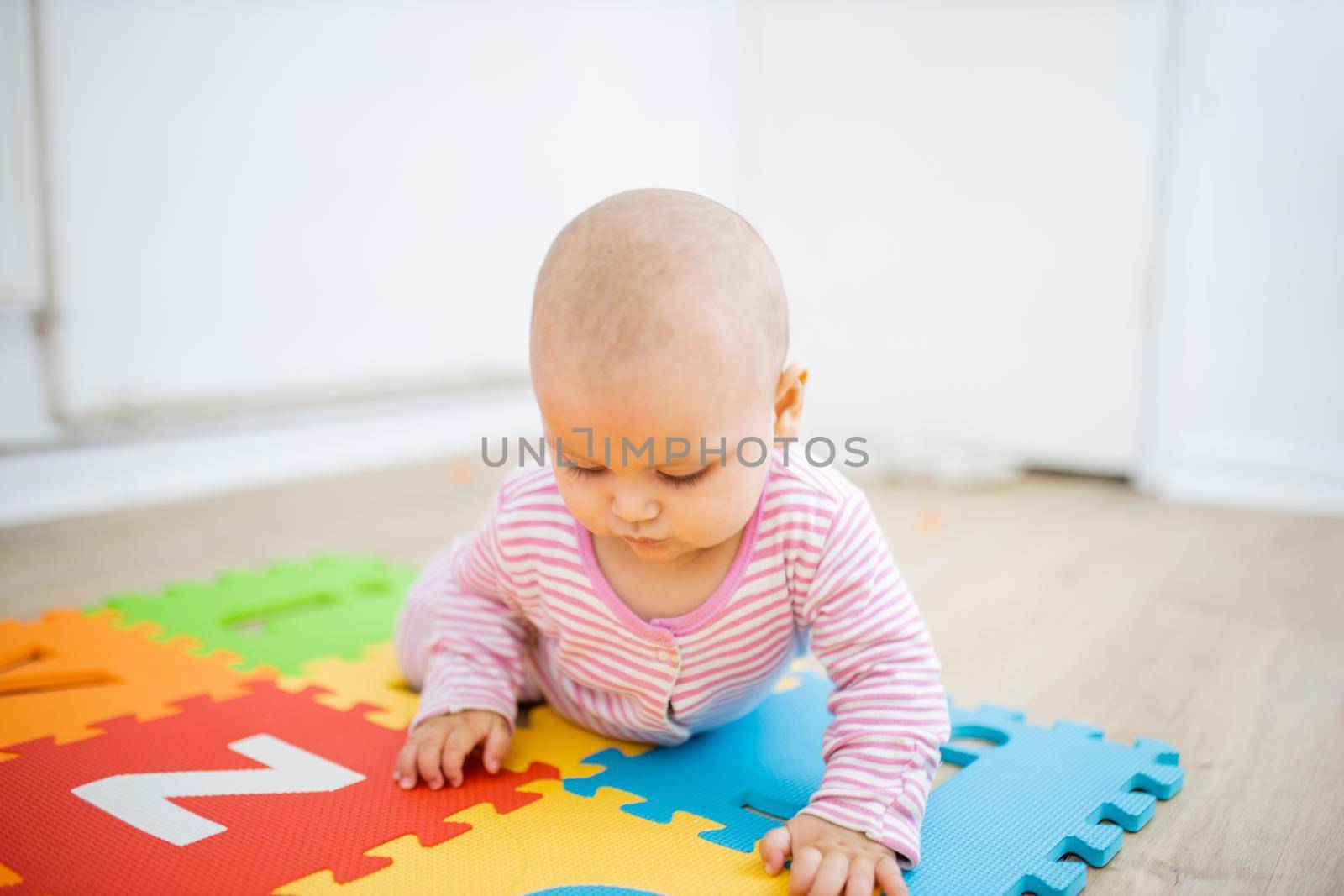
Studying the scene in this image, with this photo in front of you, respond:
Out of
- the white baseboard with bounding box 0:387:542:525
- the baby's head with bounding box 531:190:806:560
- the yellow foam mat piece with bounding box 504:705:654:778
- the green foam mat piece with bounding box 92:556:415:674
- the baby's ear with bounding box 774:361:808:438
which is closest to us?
the baby's head with bounding box 531:190:806:560

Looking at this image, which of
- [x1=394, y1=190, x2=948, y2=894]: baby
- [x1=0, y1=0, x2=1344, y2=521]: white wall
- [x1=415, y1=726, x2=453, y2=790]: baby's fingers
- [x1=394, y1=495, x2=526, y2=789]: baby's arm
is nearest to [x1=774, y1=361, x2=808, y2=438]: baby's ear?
[x1=394, y1=190, x2=948, y2=894]: baby

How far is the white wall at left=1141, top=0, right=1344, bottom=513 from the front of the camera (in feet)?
6.70

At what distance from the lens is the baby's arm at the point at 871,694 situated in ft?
2.42

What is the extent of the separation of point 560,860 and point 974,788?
0.34m

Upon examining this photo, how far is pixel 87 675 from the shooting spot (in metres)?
1.08

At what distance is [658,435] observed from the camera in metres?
0.69

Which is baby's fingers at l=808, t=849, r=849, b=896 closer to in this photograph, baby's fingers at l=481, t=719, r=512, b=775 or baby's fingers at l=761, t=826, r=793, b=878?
baby's fingers at l=761, t=826, r=793, b=878

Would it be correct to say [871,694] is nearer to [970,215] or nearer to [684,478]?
[684,478]

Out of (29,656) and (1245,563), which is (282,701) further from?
(1245,563)

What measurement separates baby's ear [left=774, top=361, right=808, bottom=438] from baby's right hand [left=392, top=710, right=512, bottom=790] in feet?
1.12

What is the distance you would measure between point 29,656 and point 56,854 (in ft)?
1.64

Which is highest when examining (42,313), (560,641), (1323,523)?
(42,313)

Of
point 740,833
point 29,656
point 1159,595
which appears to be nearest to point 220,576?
point 29,656

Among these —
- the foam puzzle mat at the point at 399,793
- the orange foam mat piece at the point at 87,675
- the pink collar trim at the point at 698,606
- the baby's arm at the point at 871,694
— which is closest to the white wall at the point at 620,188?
the orange foam mat piece at the point at 87,675
